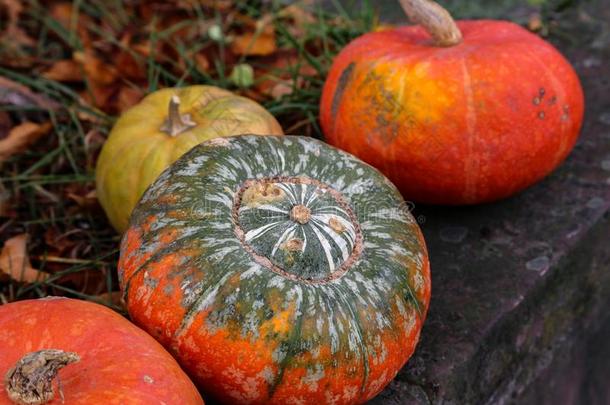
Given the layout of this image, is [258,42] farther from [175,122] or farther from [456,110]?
[456,110]

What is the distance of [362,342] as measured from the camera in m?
1.69

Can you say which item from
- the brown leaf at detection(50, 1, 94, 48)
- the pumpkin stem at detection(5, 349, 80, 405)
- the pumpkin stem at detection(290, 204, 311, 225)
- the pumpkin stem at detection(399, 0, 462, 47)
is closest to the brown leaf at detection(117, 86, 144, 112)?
the brown leaf at detection(50, 1, 94, 48)

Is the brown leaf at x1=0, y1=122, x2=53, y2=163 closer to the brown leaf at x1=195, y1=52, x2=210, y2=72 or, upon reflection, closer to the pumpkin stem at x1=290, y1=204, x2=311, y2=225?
the brown leaf at x1=195, y1=52, x2=210, y2=72

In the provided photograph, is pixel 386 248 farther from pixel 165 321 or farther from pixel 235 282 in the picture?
pixel 165 321

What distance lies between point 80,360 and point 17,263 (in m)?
1.09

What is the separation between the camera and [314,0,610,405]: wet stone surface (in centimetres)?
209

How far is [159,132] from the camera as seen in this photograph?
7.64 feet

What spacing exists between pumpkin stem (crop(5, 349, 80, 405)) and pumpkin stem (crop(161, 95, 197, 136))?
39.3 inches

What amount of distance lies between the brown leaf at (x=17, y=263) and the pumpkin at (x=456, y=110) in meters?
1.01

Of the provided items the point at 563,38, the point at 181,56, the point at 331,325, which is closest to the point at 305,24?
the point at 181,56

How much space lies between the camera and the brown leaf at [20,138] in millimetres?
2961

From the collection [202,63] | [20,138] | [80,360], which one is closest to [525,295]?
[80,360]

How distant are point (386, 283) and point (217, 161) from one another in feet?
1.60

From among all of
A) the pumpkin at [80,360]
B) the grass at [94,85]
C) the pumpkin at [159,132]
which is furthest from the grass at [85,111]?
the pumpkin at [80,360]
